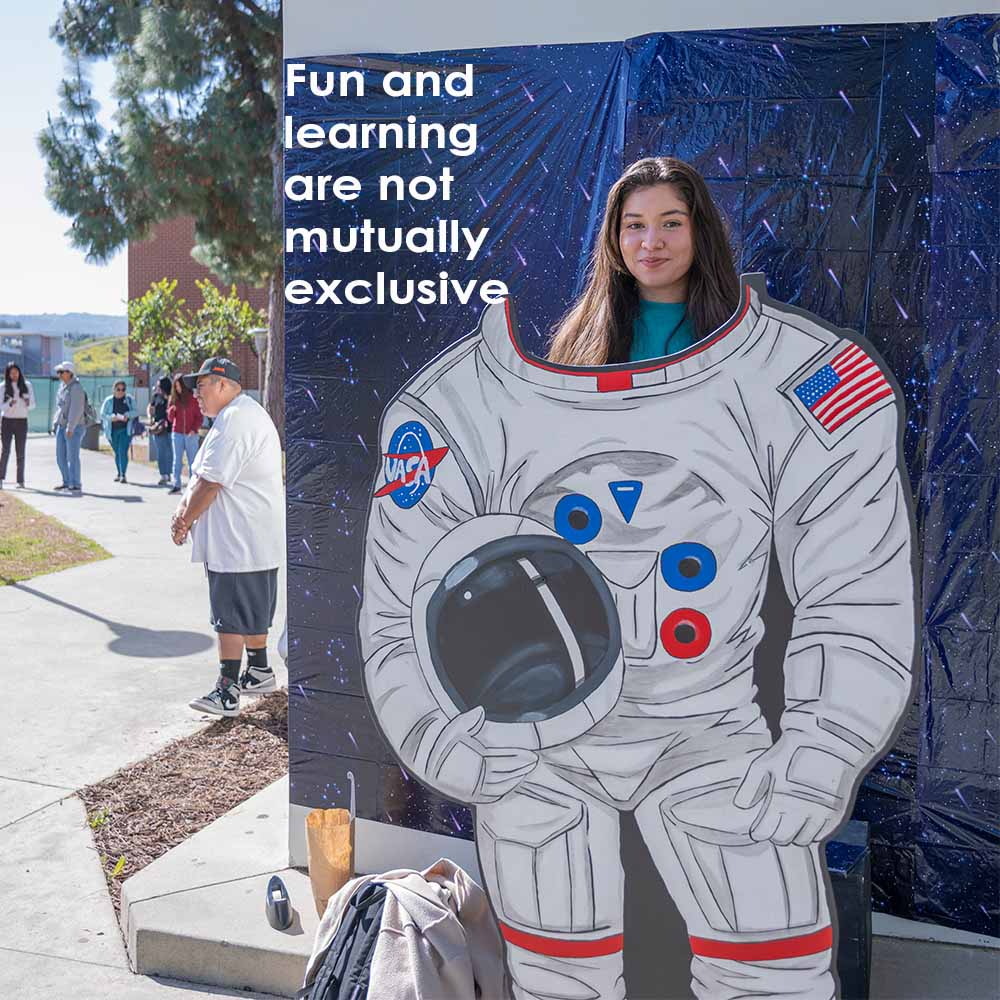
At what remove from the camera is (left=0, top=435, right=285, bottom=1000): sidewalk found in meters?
3.67

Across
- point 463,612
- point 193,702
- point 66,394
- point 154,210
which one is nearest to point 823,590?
point 463,612

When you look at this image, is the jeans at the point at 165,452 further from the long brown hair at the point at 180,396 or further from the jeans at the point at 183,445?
the long brown hair at the point at 180,396

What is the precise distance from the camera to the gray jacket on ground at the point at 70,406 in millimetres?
14086

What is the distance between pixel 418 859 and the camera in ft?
12.4

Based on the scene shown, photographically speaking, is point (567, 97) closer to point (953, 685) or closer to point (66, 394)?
point (953, 685)

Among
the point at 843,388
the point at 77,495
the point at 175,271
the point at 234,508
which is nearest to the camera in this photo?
the point at 843,388

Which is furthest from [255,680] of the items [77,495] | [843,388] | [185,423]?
[77,495]

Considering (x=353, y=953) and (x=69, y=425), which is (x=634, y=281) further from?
(x=69, y=425)

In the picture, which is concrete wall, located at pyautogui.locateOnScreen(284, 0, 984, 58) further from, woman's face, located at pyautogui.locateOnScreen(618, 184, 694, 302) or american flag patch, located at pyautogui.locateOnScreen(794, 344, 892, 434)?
american flag patch, located at pyautogui.locateOnScreen(794, 344, 892, 434)

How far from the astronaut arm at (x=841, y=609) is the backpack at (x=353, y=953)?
1.05m

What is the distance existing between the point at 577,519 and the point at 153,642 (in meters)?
5.40

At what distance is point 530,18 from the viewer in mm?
3361

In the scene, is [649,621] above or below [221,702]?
above

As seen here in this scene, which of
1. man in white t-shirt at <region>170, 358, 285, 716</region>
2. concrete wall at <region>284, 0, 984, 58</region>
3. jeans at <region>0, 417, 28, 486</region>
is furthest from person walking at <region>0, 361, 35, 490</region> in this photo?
concrete wall at <region>284, 0, 984, 58</region>
